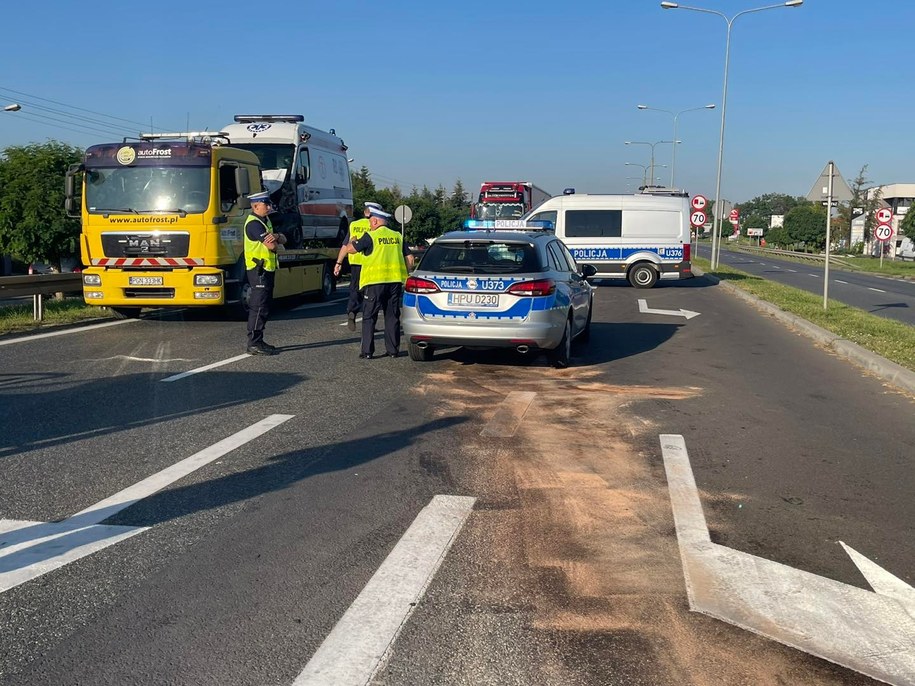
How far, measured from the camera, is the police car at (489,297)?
9883 millimetres

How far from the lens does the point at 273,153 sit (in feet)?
58.3

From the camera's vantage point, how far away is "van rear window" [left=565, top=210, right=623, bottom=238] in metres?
25.5

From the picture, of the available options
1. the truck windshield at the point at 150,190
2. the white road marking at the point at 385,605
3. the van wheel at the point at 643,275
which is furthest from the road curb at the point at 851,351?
the truck windshield at the point at 150,190

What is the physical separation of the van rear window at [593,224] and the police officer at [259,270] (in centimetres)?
1570

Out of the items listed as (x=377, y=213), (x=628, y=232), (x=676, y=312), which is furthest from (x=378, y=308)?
(x=628, y=232)

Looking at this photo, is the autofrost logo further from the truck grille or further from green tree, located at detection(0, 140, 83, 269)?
green tree, located at detection(0, 140, 83, 269)

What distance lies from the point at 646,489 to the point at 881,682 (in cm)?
243

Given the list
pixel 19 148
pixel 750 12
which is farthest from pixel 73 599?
pixel 750 12

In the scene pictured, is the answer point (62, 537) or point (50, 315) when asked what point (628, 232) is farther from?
point (62, 537)

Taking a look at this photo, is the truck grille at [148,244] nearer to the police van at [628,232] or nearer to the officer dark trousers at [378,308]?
the officer dark trousers at [378,308]

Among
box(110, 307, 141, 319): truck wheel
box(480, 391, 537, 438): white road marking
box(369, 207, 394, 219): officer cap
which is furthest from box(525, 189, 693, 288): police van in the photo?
box(480, 391, 537, 438): white road marking

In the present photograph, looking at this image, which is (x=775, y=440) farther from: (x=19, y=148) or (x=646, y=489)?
(x=19, y=148)

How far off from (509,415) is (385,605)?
4109mm

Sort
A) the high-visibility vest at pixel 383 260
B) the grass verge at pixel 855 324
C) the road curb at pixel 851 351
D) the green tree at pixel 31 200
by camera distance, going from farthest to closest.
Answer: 1. the green tree at pixel 31 200
2. the grass verge at pixel 855 324
3. the high-visibility vest at pixel 383 260
4. the road curb at pixel 851 351
